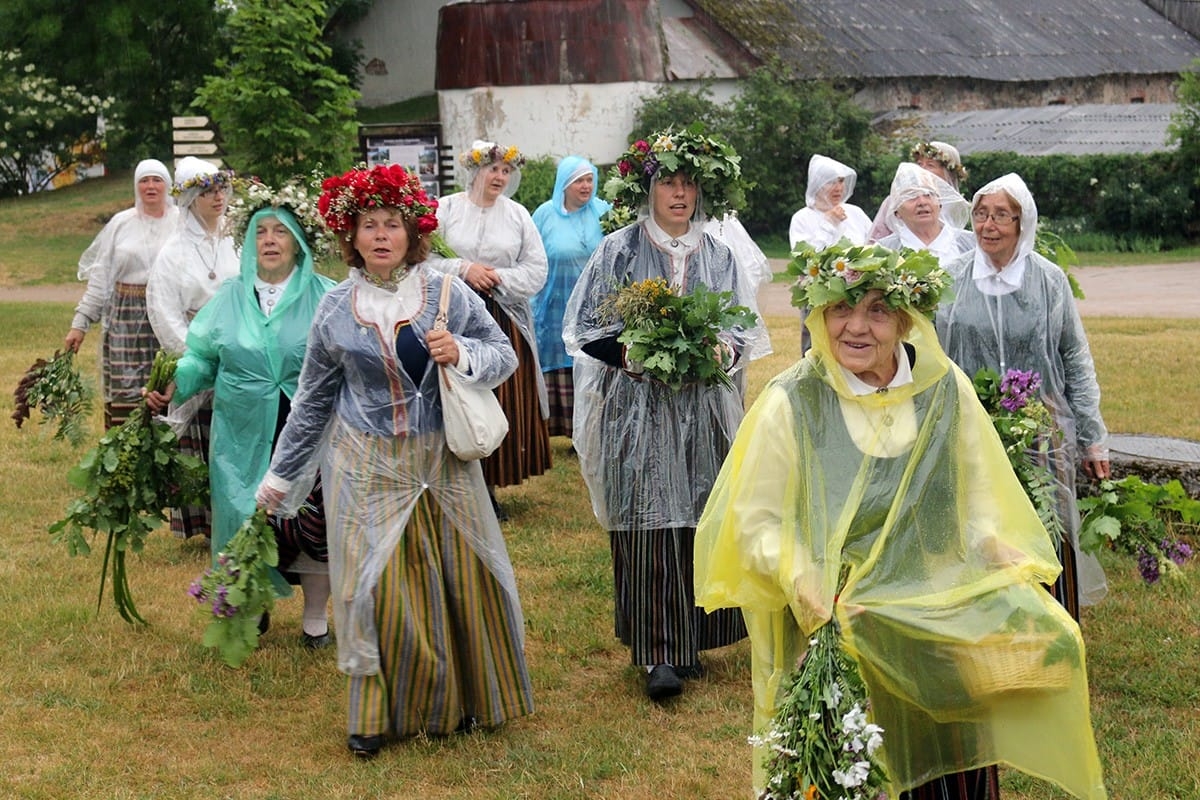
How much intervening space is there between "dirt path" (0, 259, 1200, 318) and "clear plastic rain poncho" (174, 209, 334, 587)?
8.51m

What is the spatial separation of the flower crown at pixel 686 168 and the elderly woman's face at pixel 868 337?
2181 mm

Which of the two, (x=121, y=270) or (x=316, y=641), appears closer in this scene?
(x=316, y=641)

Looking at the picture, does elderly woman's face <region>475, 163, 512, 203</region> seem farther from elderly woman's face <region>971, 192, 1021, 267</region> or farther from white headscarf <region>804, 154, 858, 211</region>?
elderly woman's face <region>971, 192, 1021, 267</region>

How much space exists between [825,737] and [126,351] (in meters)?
6.44

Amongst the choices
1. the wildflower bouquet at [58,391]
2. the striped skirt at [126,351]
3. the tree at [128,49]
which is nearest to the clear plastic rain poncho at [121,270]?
the striped skirt at [126,351]

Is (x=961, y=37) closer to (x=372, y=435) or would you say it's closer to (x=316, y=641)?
(x=316, y=641)

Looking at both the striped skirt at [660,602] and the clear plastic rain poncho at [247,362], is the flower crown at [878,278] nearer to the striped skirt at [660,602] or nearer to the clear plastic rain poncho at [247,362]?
the striped skirt at [660,602]

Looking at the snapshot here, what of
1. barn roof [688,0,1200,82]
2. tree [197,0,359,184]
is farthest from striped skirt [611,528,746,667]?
barn roof [688,0,1200,82]

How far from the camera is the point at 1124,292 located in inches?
724

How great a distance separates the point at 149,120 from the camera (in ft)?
101

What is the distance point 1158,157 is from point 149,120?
18932 millimetres

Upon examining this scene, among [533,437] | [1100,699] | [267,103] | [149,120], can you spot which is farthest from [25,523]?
[149,120]

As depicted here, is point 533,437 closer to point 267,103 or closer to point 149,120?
point 267,103

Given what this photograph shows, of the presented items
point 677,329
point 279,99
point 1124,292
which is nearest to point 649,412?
point 677,329
